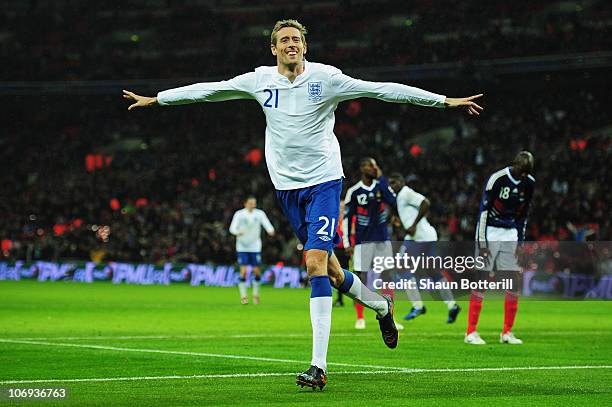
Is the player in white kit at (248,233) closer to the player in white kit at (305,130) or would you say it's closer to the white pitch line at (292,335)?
the white pitch line at (292,335)

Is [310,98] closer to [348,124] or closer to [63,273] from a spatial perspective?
[63,273]

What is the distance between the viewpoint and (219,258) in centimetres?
3875

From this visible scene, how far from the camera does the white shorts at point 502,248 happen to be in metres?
13.7

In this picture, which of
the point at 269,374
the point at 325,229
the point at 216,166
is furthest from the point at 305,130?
the point at 216,166

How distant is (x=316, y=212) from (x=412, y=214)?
10.8 metres

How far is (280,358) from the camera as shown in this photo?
11047 millimetres

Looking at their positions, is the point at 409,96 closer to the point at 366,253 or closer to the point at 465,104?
the point at 465,104

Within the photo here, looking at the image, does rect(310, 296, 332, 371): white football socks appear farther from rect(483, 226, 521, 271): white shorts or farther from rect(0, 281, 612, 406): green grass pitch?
rect(483, 226, 521, 271): white shorts

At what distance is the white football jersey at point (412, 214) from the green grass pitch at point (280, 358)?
4.67 ft

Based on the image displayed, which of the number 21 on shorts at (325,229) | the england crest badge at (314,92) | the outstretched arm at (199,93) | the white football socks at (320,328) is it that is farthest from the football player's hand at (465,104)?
the white football socks at (320,328)

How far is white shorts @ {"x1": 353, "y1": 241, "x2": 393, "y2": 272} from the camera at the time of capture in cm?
1659

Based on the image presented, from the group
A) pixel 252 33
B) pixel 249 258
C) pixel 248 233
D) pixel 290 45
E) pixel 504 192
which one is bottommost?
pixel 249 258

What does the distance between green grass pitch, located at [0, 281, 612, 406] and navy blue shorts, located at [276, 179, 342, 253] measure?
115 cm

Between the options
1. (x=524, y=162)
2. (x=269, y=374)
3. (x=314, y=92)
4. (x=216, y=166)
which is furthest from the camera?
(x=216, y=166)
